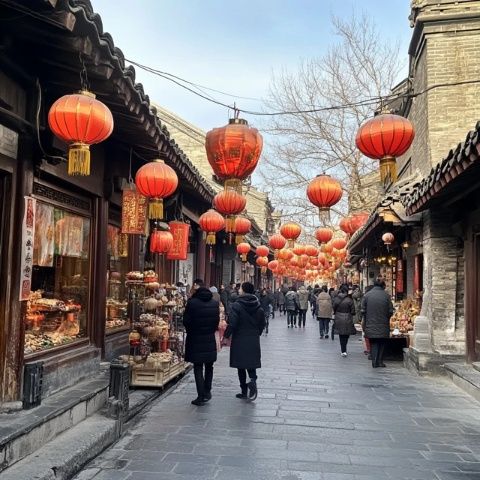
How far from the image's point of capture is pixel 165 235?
33.2 feet

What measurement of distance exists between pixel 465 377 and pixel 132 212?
579 centimetres

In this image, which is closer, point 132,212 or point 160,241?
point 132,212

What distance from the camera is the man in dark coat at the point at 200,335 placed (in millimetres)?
7203

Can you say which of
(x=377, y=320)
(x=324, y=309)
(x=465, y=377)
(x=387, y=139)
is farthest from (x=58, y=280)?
(x=324, y=309)

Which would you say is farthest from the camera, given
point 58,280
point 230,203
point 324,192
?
point 230,203

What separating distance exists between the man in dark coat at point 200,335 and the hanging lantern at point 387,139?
2.91m

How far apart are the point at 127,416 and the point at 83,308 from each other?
68.4 inches

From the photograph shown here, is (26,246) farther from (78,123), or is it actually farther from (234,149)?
(234,149)

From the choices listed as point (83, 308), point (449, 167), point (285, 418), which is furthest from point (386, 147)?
point (83, 308)

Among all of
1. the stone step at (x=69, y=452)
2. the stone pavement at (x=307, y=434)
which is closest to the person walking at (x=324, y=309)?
the stone pavement at (x=307, y=434)

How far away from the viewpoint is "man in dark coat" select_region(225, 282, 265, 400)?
740 cm

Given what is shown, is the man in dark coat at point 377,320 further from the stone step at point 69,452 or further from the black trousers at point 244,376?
A: the stone step at point 69,452

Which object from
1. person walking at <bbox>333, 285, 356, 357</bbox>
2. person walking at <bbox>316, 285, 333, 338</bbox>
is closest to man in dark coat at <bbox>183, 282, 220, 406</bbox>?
person walking at <bbox>333, 285, 356, 357</bbox>

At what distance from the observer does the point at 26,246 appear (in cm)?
519
